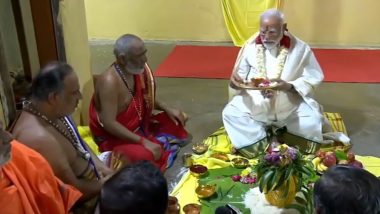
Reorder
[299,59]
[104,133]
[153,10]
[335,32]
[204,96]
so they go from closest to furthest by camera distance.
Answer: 1. [104,133]
2. [299,59]
3. [204,96]
4. [335,32]
5. [153,10]

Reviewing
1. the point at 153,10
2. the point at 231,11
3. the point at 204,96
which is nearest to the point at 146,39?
the point at 153,10

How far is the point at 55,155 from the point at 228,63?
3.82 meters

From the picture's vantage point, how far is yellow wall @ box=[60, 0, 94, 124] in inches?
139

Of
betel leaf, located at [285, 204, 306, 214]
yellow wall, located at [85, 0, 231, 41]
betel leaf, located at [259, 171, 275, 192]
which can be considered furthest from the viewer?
yellow wall, located at [85, 0, 231, 41]

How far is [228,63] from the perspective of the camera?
231 inches

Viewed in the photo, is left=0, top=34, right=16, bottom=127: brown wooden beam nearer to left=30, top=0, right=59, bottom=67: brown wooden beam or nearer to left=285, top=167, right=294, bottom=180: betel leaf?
left=30, top=0, right=59, bottom=67: brown wooden beam

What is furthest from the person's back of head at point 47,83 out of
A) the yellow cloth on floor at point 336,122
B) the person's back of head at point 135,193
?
the yellow cloth on floor at point 336,122

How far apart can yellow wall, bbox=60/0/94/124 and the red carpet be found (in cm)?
172

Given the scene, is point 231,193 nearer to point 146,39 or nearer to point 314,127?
point 314,127

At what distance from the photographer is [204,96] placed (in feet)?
15.9

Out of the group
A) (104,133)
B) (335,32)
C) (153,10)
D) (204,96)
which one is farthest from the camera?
(153,10)

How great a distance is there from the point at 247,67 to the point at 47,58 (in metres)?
1.44

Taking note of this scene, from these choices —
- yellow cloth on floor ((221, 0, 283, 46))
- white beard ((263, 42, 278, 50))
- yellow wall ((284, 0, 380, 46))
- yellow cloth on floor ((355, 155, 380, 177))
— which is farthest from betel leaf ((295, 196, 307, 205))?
yellow wall ((284, 0, 380, 46))

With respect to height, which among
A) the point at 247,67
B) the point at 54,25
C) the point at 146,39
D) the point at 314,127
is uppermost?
the point at 54,25
